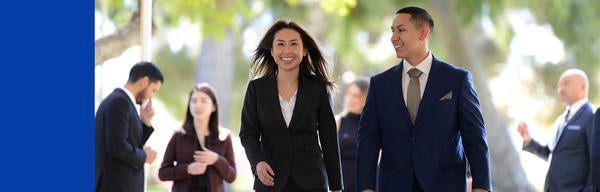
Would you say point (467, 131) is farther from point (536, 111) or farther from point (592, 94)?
point (536, 111)

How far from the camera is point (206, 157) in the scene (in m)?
6.93

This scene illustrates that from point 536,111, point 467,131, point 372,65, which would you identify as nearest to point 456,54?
point 372,65

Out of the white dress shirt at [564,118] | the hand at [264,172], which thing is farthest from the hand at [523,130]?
the hand at [264,172]

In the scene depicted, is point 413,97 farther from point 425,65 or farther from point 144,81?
point 144,81

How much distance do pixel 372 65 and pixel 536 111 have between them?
123 inches

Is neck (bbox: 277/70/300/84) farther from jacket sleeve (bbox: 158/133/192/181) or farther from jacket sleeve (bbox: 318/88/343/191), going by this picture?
jacket sleeve (bbox: 158/133/192/181)

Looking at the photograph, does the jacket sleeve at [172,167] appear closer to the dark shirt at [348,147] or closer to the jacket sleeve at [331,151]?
the dark shirt at [348,147]

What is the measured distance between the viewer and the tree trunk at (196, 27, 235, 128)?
19484mm

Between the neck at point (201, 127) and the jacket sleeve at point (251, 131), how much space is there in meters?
1.98

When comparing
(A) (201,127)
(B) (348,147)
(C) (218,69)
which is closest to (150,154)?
(A) (201,127)

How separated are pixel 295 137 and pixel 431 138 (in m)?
0.67

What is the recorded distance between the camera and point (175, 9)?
13.7 metres

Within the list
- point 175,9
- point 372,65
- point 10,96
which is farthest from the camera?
point 372,65

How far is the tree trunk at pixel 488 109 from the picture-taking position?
51.7 ft
